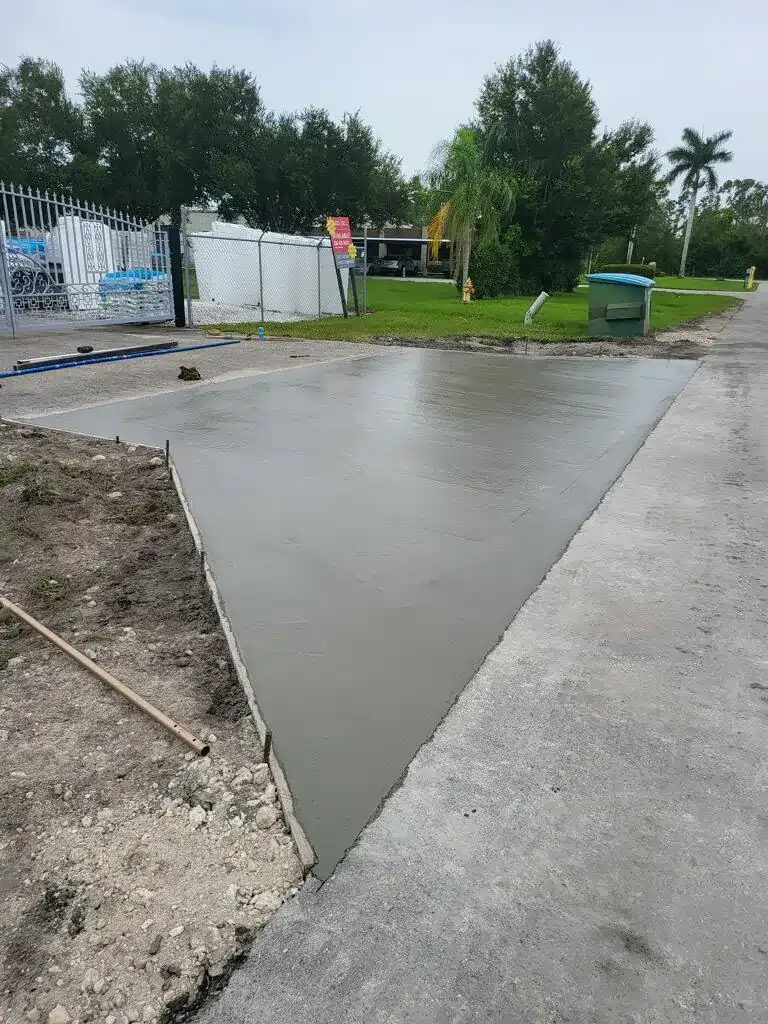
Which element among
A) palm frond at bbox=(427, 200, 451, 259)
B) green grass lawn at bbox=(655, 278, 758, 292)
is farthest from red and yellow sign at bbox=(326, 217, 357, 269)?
green grass lawn at bbox=(655, 278, 758, 292)

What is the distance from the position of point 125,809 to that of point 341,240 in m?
18.1

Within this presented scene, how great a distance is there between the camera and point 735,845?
6.93 ft

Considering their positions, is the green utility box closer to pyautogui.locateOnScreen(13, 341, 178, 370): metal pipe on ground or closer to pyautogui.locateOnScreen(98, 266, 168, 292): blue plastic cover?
pyautogui.locateOnScreen(13, 341, 178, 370): metal pipe on ground

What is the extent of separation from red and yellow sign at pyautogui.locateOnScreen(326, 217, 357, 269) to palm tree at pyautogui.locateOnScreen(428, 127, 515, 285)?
10401 mm

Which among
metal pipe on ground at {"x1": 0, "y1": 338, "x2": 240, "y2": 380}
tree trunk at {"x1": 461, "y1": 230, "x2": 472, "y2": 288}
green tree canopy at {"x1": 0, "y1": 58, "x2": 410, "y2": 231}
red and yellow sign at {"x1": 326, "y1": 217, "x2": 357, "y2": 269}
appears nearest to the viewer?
metal pipe on ground at {"x1": 0, "y1": 338, "x2": 240, "y2": 380}

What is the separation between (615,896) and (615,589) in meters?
2.02

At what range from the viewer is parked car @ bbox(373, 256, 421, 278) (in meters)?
47.2

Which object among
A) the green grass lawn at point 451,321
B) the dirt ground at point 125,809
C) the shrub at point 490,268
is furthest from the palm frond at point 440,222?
the dirt ground at point 125,809

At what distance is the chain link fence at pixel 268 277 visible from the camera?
1969 centimetres

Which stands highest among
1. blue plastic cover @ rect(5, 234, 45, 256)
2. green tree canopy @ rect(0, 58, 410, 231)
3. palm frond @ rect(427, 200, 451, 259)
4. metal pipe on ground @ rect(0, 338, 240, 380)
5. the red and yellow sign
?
green tree canopy @ rect(0, 58, 410, 231)

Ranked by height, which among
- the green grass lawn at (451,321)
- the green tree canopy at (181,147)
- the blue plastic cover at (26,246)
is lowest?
the green grass lawn at (451,321)

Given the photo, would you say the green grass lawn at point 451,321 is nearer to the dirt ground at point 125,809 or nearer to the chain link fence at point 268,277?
the chain link fence at point 268,277

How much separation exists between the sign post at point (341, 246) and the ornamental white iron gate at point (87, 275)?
4.71m

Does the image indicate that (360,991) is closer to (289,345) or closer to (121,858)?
(121,858)
